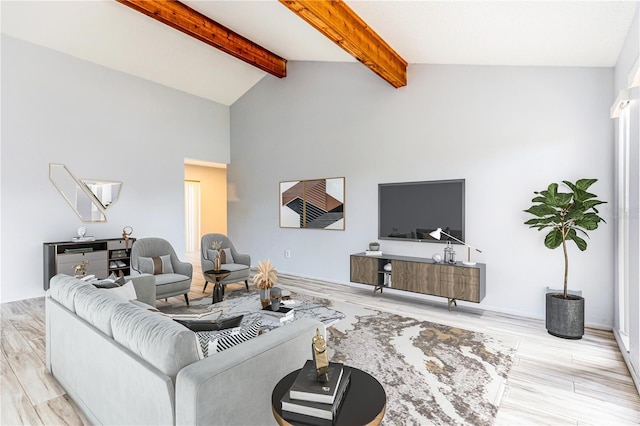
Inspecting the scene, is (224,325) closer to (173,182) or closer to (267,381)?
(267,381)

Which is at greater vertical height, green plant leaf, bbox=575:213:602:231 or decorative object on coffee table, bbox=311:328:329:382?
green plant leaf, bbox=575:213:602:231

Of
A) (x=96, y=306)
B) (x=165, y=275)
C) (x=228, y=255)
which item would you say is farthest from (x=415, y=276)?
(x=96, y=306)

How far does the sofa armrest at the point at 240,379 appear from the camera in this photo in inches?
48.8

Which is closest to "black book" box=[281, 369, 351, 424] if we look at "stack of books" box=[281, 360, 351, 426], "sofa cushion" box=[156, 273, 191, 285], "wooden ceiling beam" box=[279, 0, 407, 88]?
"stack of books" box=[281, 360, 351, 426]

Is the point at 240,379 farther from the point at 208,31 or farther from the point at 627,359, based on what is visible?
the point at 208,31

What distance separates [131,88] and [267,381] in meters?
6.20

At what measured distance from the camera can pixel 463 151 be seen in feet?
14.5

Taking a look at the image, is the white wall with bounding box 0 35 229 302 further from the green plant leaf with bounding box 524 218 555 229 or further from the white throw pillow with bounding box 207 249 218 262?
the green plant leaf with bounding box 524 218 555 229

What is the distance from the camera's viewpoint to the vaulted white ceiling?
113 inches

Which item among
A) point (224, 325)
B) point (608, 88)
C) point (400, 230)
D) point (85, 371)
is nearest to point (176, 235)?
point (400, 230)

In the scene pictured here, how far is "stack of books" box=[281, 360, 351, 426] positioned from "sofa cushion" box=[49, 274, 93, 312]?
1.73 m

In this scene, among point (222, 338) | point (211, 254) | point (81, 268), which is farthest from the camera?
point (211, 254)

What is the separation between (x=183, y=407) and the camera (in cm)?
125

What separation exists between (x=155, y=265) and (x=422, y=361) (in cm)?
346
